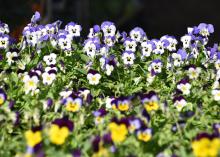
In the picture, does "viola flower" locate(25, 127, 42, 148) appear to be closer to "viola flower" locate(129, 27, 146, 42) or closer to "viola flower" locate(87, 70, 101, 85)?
"viola flower" locate(87, 70, 101, 85)

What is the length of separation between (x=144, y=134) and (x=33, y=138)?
0.50 m

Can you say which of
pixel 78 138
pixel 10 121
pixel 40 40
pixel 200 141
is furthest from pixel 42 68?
pixel 200 141

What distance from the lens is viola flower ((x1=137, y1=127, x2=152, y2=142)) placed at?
3054 millimetres

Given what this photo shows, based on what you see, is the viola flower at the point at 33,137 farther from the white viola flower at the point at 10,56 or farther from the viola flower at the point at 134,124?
the white viola flower at the point at 10,56

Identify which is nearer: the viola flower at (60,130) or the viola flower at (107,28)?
the viola flower at (60,130)

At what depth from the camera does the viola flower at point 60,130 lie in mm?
2941

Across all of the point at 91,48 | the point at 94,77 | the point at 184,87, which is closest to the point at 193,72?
the point at 184,87

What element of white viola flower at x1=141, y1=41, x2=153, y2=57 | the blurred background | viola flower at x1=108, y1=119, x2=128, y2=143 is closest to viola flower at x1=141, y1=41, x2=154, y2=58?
white viola flower at x1=141, y1=41, x2=153, y2=57

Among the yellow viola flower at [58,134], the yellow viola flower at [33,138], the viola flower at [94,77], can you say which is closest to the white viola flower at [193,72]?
the viola flower at [94,77]

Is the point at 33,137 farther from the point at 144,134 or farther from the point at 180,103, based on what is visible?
the point at 180,103

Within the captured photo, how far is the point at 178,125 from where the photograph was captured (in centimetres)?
321

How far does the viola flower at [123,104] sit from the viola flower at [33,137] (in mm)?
522

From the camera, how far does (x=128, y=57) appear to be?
3.95m

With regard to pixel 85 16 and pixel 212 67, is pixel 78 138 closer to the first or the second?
pixel 212 67
